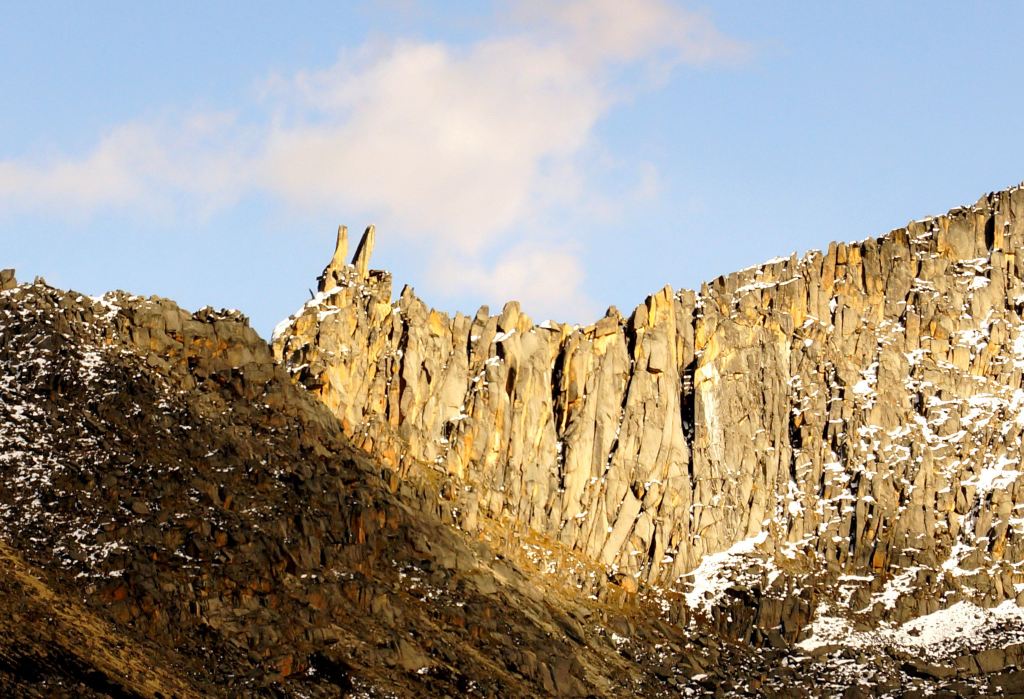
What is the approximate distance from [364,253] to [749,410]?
26583 millimetres

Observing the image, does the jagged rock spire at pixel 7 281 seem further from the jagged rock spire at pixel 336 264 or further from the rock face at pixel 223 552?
the jagged rock spire at pixel 336 264

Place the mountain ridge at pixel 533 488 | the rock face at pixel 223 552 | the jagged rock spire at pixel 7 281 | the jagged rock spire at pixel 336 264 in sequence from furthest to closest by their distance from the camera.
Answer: the jagged rock spire at pixel 336 264, the jagged rock spire at pixel 7 281, the mountain ridge at pixel 533 488, the rock face at pixel 223 552

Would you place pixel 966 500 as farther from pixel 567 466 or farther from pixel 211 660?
pixel 211 660

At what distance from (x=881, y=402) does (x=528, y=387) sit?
2277cm

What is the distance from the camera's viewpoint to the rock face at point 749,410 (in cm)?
13750

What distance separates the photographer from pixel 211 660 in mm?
112562

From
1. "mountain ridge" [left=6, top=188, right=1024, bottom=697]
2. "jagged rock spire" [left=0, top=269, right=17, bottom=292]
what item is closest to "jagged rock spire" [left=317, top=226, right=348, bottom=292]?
"mountain ridge" [left=6, top=188, right=1024, bottom=697]

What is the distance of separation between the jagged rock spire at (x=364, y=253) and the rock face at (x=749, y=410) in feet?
0.59

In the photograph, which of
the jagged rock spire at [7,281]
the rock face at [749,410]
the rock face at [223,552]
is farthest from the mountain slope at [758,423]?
the jagged rock spire at [7,281]

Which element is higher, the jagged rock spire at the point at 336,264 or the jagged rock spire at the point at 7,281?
the jagged rock spire at the point at 336,264

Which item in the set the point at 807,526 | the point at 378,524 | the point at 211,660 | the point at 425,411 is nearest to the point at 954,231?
the point at 807,526

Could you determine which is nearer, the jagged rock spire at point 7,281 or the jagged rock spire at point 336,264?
the jagged rock spire at point 7,281

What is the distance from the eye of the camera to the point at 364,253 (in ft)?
468

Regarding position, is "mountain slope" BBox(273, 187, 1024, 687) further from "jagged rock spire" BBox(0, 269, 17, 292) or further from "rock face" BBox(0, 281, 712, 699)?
"jagged rock spire" BBox(0, 269, 17, 292)
